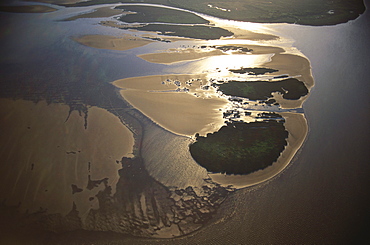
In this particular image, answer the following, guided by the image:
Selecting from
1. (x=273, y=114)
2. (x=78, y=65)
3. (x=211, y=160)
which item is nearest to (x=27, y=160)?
(x=211, y=160)

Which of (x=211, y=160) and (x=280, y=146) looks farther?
(x=280, y=146)

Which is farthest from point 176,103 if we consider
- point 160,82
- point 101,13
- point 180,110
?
point 101,13

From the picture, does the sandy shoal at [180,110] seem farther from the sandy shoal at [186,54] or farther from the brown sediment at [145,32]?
the brown sediment at [145,32]

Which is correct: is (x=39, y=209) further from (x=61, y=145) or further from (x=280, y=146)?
(x=280, y=146)

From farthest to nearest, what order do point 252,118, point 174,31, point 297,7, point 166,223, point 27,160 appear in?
1. point 297,7
2. point 174,31
3. point 252,118
4. point 27,160
5. point 166,223

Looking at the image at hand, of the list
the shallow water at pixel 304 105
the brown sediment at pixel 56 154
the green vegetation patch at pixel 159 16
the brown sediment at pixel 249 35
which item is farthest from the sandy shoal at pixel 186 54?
the green vegetation patch at pixel 159 16

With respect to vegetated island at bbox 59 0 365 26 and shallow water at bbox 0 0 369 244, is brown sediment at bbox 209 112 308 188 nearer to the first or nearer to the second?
shallow water at bbox 0 0 369 244

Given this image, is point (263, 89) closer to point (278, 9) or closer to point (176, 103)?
point (176, 103)
